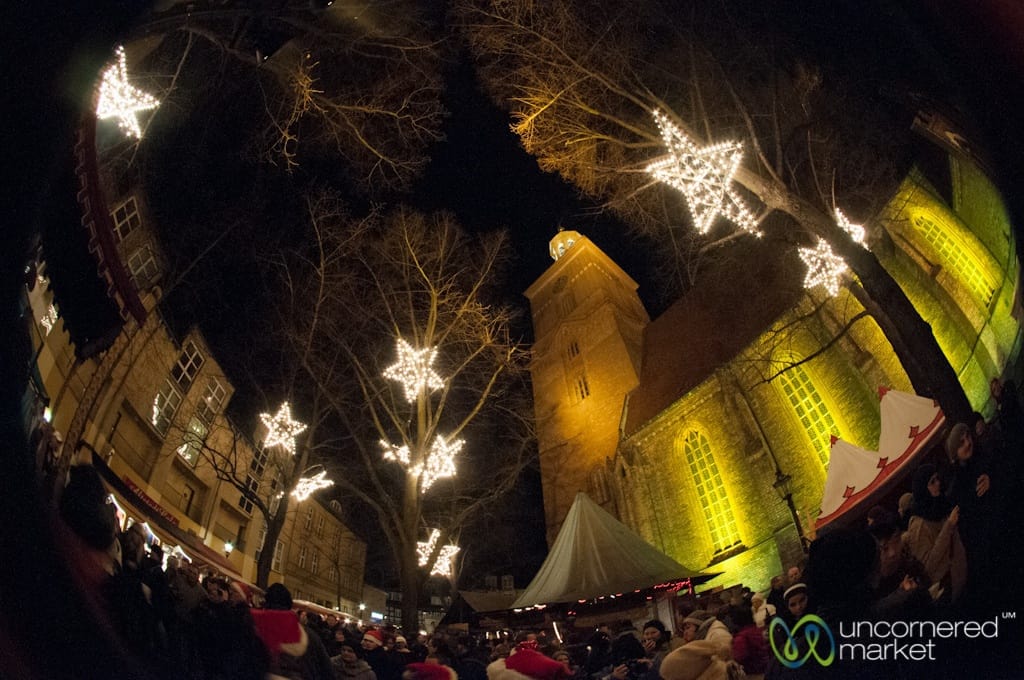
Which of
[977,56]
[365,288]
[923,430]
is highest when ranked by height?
[365,288]

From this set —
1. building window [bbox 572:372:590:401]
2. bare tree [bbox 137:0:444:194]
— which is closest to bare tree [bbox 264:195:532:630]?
bare tree [bbox 137:0:444:194]

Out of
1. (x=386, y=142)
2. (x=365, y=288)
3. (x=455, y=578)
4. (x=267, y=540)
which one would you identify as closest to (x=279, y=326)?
(x=267, y=540)

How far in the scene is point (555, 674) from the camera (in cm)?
235

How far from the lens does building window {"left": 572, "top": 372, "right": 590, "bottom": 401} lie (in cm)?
2252

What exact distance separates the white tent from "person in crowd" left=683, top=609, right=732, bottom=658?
0.75 meters

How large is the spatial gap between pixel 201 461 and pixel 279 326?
5.13ft

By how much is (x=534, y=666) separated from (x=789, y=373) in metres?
4.49

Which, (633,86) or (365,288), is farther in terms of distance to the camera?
(365,288)

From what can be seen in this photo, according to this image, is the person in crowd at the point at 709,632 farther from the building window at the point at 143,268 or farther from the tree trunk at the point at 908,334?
the building window at the point at 143,268

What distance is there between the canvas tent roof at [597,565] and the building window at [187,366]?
12.2 feet

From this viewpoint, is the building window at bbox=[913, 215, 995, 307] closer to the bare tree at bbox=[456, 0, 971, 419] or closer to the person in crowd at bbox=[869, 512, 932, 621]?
the bare tree at bbox=[456, 0, 971, 419]

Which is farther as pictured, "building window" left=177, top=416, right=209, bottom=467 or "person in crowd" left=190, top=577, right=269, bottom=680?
"building window" left=177, top=416, right=209, bottom=467

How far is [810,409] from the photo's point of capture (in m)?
4.32

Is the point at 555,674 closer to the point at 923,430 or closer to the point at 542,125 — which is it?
the point at 923,430
